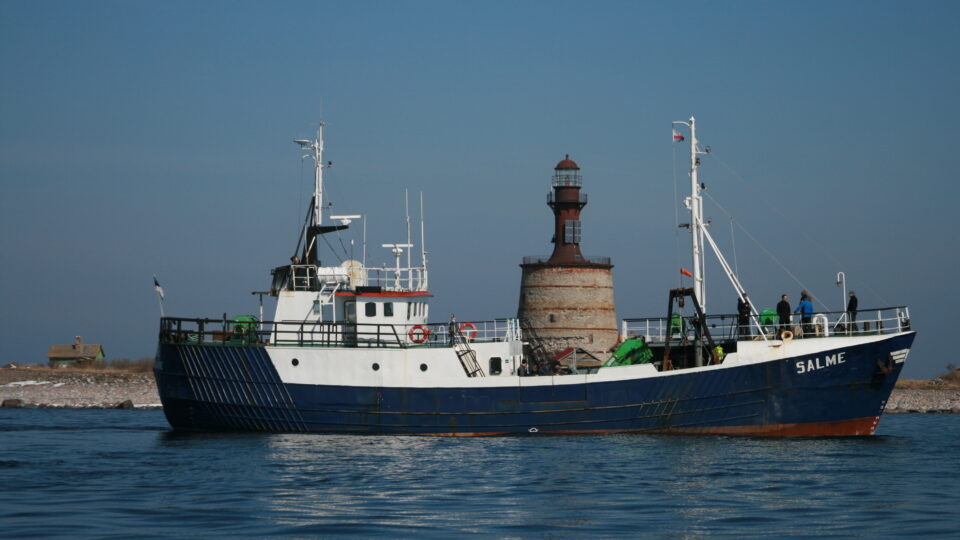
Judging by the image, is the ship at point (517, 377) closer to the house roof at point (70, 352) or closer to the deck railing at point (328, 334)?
the deck railing at point (328, 334)

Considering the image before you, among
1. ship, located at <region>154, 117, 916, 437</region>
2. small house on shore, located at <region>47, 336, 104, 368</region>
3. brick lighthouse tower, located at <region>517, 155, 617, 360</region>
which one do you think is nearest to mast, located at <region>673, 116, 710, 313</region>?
ship, located at <region>154, 117, 916, 437</region>

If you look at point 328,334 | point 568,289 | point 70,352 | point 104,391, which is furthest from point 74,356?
point 328,334

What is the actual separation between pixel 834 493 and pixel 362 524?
8.55 m

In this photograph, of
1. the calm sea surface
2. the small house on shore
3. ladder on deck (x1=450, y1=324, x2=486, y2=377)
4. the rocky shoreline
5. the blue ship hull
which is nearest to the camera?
the calm sea surface

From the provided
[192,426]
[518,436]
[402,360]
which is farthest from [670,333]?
[192,426]

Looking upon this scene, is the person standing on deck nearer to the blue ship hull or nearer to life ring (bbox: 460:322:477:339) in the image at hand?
the blue ship hull

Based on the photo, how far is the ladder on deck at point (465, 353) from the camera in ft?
96.9

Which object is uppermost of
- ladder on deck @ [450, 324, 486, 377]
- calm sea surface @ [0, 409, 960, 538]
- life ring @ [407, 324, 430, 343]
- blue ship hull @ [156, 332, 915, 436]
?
life ring @ [407, 324, 430, 343]

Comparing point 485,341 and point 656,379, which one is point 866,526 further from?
point 485,341

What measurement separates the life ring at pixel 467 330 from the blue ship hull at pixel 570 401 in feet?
6.85

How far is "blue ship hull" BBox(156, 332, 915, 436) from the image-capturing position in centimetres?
2755

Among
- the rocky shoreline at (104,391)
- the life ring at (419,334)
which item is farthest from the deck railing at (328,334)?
the rocky shoreline at (104,391)

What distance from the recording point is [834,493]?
19172 mm

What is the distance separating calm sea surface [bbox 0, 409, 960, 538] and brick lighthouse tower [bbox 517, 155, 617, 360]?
1031 inches
